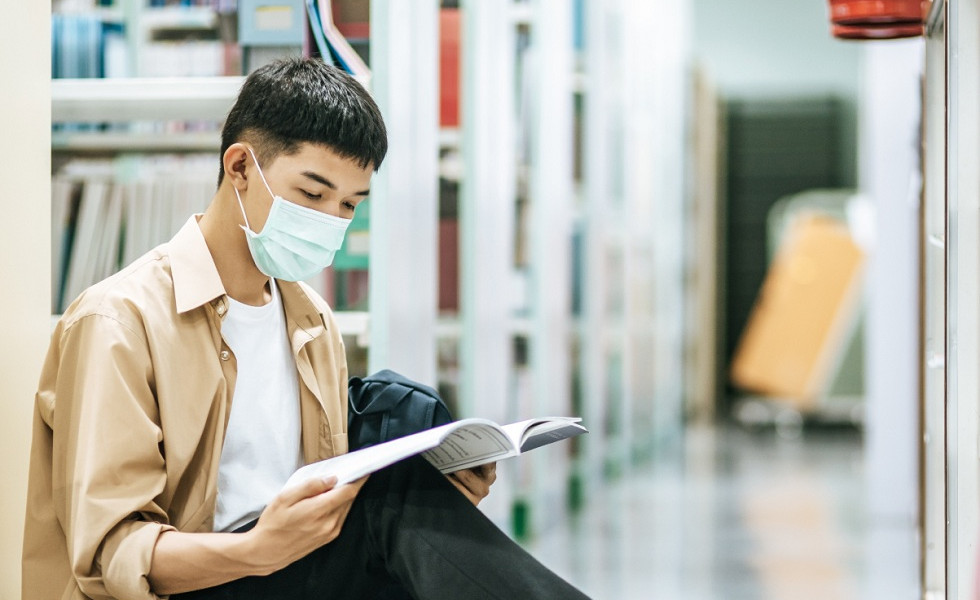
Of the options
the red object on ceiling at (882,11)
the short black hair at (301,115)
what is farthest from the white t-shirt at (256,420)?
the red object on ceiling at (882,11)

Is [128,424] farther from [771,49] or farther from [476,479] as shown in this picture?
[771,49]

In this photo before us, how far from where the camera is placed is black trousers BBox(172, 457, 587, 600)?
1.39 m

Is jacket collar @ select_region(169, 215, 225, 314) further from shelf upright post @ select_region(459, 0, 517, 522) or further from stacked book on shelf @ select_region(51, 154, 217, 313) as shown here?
shelf upright post @ select_region(459, 0, 517, 522)

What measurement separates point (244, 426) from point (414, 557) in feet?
0.95

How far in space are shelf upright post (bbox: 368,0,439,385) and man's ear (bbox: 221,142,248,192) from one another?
70 cm

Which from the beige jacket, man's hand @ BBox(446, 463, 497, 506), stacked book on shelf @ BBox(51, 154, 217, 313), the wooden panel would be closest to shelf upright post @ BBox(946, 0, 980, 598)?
man's hand @ BBox(446, 463, 497, 506)

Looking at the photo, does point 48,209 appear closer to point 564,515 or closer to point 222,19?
point 222,19

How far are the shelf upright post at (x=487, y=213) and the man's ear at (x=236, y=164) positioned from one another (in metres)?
1.91

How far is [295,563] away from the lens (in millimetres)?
1488

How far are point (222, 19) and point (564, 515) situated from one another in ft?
Result: 8.59

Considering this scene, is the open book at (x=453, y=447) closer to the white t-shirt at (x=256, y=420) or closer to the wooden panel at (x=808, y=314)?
the white t-shirt at (x=256, y=420)

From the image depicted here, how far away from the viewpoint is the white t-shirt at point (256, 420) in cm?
154

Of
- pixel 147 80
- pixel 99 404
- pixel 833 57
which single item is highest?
pixel 833 57

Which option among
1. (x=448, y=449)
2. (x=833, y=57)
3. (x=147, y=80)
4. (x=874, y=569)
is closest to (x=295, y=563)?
(x=448, y=449)
